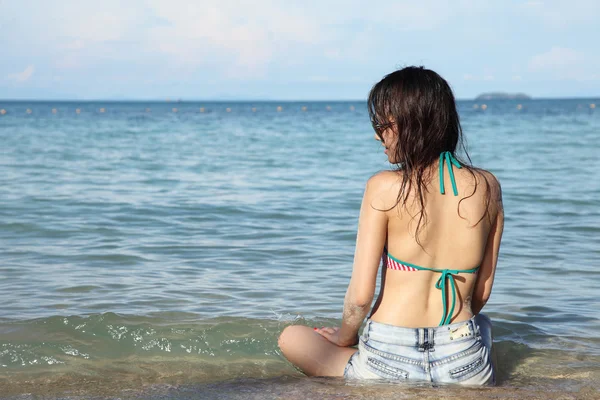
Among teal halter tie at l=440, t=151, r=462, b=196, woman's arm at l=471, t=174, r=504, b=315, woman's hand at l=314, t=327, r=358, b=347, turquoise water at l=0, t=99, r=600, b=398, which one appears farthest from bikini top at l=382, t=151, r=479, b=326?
woman's hand at l=314, t=327, r=358, b=347

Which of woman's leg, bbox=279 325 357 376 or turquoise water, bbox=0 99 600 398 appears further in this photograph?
turquoise water, bbox=0 99 600 398

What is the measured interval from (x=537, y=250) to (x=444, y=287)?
4.92m

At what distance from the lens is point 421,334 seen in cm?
306

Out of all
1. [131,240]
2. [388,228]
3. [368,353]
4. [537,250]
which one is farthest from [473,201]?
[131,240]

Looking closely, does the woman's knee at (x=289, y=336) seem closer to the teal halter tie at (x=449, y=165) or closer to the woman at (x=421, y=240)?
the woman at (x=421, y=240)

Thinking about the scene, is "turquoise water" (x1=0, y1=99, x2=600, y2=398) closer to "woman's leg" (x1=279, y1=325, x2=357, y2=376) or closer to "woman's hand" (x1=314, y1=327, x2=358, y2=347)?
"woman's leg" (x1=279, y1=325, x2=357, y2=376)

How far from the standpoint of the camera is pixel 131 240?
26.7ft

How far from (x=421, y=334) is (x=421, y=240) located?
1.28 feet

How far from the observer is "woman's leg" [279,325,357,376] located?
3.46 m

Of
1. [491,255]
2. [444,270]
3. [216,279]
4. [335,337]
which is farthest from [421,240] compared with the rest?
[216,279]

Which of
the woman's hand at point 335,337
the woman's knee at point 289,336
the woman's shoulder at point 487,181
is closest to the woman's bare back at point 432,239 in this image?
the woman's shoulder at point 487,181

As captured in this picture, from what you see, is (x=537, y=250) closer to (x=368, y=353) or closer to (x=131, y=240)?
(x=131, y=240)

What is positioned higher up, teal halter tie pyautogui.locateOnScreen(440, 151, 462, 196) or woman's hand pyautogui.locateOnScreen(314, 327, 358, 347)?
teal halter tie pyautogui.locateOnScreen(440, 151, 462, 196)

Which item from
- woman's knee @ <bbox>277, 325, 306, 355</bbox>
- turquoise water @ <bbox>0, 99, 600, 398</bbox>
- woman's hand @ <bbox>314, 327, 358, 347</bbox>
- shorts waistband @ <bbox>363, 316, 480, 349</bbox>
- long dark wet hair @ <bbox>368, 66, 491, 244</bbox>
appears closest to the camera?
long dark wet hair @ <bbox>368, 66, 491, 244</bbox>
